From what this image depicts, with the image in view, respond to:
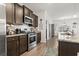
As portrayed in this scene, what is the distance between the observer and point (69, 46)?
89.4 inches

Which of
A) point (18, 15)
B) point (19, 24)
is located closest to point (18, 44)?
point (19, 24)

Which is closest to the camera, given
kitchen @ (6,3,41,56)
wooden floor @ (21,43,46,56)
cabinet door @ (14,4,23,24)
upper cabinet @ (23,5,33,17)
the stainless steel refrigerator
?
the stainless steel refrigerator

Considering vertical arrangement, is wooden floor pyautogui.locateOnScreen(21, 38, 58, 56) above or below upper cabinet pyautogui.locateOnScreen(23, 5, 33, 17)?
below

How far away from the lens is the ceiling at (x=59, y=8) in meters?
2.14

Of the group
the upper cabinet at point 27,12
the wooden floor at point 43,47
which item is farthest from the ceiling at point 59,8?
the wooden floor at point 43,47

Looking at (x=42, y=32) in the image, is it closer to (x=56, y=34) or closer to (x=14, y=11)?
(x=56, y=34)

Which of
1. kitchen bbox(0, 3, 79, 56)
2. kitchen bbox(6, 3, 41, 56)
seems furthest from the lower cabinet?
kitchen bbox(0, 3, 79, 56)

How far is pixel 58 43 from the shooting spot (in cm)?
241

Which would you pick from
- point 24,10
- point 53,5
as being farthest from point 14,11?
point 53,5

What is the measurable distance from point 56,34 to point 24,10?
0.91 metres

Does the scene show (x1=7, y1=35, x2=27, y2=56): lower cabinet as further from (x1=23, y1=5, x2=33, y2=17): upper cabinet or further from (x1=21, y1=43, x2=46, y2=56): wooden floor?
(x1=23, y1=5, x2=33, y2=17): upper cabinet

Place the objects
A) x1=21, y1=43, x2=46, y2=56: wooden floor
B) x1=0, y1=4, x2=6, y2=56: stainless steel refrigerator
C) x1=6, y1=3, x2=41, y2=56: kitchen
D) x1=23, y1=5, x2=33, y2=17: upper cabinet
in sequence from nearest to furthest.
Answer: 1. x1=0, y1=4, x2=6, y2=56: stainless steel refrigerator
2. x1=21, y1=43, x2=46, y2=56: wooden floor
3. x1=23, y1=5, x2=33, y2=17: upper cabinet
4. x1=6, y1=3, x2=41, y2=56: kitchen

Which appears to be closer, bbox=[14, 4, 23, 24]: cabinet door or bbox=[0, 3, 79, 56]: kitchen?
bbox=[0, 3, 79, 56]: kitchen

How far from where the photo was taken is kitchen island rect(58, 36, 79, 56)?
217cm
